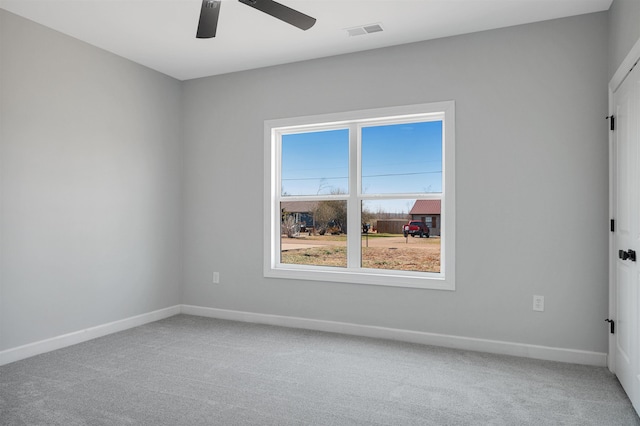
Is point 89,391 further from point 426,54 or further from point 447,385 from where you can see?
point 426,54

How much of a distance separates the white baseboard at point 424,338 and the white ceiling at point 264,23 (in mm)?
2573

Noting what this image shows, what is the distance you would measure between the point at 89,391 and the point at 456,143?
3295mm

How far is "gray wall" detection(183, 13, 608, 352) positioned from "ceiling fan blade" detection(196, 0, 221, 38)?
5.55ft

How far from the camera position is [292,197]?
4629 mm

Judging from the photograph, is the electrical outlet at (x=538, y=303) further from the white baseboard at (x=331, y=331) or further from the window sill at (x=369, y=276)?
the window sill at (x=369, y=276)

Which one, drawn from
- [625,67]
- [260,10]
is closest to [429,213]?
[625,67]

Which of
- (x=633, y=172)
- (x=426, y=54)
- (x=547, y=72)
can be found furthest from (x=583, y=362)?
(x=426, y=54)

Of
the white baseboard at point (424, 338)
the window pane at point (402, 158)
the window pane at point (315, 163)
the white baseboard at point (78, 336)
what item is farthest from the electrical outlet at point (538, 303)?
the white baseboard at point (78, 336)

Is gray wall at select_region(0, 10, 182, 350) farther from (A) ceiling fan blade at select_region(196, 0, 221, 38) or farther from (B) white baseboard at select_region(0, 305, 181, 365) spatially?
(A) ceiling fan blade at select_region(196, 0, 221, 38)

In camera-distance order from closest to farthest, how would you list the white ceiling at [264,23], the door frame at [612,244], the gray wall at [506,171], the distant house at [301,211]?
the door frame at [612,244], the white ceiling at [264,23], the gray wall at [506,171], the distant house at [301,211]

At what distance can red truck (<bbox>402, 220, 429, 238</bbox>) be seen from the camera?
4.07 meters

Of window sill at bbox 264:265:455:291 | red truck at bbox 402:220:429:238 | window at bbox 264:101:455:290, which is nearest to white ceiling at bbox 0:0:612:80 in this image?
window at bbox 264:101:455:290

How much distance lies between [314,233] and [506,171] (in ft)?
6.31

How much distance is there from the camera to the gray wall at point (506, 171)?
132 inches
